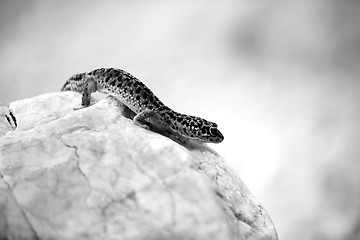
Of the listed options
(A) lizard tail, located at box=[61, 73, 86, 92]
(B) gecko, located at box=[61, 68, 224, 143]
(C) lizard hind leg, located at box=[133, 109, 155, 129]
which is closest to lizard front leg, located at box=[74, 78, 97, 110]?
(B) gecko, located at box=[61, 68, 224, 143]

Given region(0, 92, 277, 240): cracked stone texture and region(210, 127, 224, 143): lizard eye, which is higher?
region(210, 127, 224, 143): lizard eye

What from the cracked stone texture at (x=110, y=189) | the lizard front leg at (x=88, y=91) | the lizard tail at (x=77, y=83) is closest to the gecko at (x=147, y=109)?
the lizard front leg at (x=88, y=91)

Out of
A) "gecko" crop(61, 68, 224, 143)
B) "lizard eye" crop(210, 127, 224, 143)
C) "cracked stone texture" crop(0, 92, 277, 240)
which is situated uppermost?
"lizard eye" crop(210, 127, 224, 143)

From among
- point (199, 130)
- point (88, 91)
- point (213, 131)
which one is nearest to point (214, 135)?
point (213, 131)

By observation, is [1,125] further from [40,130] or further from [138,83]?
[138,83]

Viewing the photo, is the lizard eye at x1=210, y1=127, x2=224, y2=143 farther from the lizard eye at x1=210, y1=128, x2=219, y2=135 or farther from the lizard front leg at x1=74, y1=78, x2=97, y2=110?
the lizard front leg at x1=74, y1=78, x2=97, y2=110

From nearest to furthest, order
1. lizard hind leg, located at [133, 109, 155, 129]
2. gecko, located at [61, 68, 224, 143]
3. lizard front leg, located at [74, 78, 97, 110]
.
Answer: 1. lizard hind leg, located at [133, 109, 155, 129]
2. gecko, located at [61, 68, 224, 143]
3. lizard front leg, located at [74, 78, 97, 110]

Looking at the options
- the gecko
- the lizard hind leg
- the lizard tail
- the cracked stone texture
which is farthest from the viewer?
the lizard tail
